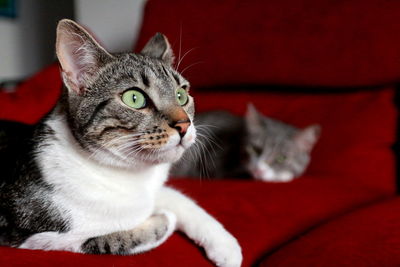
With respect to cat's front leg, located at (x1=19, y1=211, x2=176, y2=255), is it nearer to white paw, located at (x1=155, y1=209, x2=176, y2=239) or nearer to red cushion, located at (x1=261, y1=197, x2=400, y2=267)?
white paw, located at (x1=155, y1=209, x2=176, y2=239)

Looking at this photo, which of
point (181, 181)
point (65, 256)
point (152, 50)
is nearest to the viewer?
point (65, 256)

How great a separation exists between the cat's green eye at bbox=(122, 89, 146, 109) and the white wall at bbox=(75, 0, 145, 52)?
1.78 metres

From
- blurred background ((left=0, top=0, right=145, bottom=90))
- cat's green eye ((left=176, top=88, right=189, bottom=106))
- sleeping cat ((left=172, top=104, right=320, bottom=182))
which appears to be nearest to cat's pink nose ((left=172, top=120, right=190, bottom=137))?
cat's green eye ((left=176, top=88, right=189, bottom=106))

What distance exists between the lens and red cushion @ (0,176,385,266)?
2.74 ft

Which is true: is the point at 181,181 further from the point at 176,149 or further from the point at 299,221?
the point at 176,149

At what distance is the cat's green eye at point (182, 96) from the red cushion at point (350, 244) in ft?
1.45

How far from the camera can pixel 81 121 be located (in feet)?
2.86

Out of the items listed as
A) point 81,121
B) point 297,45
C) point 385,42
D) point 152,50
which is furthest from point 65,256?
point 385,42

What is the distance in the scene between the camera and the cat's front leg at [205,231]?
0.93m

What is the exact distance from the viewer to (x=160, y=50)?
109cm

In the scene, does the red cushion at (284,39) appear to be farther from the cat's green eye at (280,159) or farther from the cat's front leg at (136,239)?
the cat's front leg at (136,239)

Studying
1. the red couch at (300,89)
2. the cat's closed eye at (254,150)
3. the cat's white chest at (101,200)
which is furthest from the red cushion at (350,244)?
the cat's closed eye at (254,150)

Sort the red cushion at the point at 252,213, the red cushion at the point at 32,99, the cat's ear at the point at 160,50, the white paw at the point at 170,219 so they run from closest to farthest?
1. the red cushion at the point at 252,213
2. the white paw at the point at 170,219
3. the cat's ear at the point at 160,50
4. the red cushion at the point at 32,99

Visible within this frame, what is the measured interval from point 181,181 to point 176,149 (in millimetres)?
577
